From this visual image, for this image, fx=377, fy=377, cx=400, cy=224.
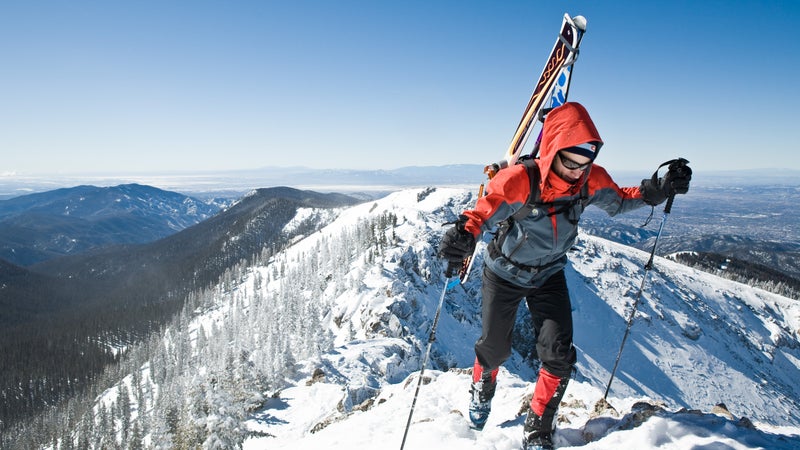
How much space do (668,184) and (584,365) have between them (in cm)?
7803

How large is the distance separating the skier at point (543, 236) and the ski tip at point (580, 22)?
2.91 metres

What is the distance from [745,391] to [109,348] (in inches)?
7478

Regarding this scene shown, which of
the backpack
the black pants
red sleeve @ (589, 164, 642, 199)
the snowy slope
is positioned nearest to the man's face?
the backpack

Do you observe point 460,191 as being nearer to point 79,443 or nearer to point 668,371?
point 668,371

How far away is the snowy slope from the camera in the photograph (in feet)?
21.3

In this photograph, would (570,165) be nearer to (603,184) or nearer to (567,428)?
(603,184)

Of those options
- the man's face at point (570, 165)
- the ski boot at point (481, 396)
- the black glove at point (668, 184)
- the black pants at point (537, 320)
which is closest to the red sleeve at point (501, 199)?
the man's face at point (570, 165)

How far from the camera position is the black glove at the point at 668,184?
19.7 feet

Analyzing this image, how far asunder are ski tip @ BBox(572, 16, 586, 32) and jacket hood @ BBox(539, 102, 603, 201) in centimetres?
290

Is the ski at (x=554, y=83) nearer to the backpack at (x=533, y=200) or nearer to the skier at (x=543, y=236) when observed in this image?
the skier at (x=543, y=236)

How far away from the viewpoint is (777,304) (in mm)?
111688

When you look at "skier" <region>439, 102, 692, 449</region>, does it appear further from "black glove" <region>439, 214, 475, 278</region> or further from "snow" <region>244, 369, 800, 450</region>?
"snow" <region>244, 369, 800, 450</region>

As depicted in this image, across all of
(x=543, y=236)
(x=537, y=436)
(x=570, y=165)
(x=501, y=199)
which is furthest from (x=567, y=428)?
(x=570, y=165)

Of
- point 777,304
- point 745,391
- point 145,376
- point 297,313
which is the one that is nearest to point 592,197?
point 297,313
